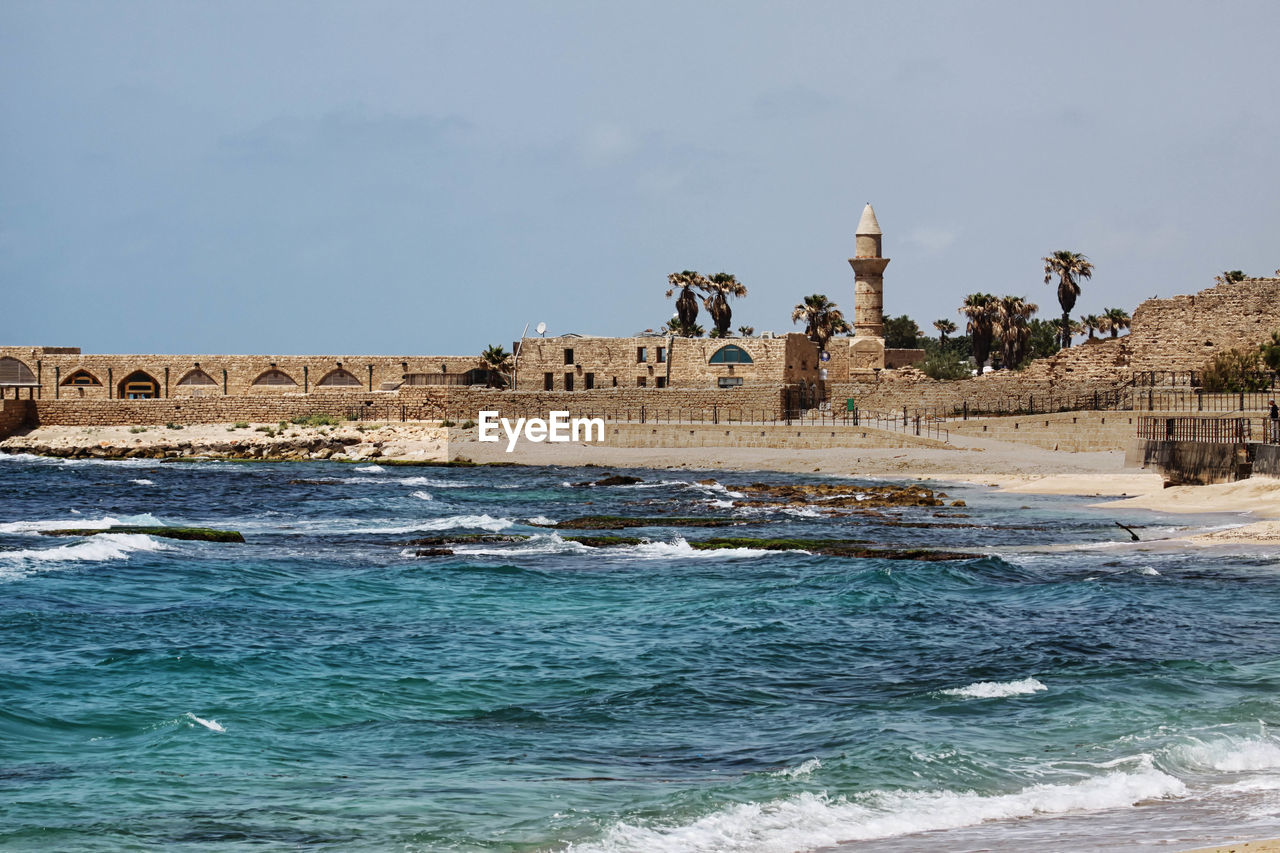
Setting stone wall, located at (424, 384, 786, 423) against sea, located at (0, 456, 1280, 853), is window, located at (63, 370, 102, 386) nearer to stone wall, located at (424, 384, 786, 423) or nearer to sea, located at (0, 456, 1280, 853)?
stone wall, located at (424, 384, 786, 423)

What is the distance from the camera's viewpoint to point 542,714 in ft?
39.0

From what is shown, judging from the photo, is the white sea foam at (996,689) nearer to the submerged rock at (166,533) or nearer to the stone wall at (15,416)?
the submerged rock at (166,533)

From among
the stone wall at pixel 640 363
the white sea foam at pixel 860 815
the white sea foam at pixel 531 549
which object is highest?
the stone wall at pixel 640 363

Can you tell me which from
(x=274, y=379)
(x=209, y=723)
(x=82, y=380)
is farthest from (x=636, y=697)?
(x=82, y=380)

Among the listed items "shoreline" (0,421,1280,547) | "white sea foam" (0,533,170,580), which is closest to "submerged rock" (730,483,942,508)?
"shoreline" (0,421,1280,547)

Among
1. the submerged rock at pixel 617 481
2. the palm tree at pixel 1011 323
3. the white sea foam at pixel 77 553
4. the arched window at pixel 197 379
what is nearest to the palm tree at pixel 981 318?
the palm tree at pixel 1011 323

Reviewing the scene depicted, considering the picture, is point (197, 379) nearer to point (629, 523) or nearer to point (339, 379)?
point (339, 379)

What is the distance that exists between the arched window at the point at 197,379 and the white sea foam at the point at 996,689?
64.5 m

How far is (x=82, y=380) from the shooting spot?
2822 inches

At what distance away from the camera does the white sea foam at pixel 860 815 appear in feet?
27.9

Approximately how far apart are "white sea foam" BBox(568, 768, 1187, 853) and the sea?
0.10 ft

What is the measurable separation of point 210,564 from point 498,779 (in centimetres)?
1354

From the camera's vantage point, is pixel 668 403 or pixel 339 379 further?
pixel 339 379

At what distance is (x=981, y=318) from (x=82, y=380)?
4840 centimetres
